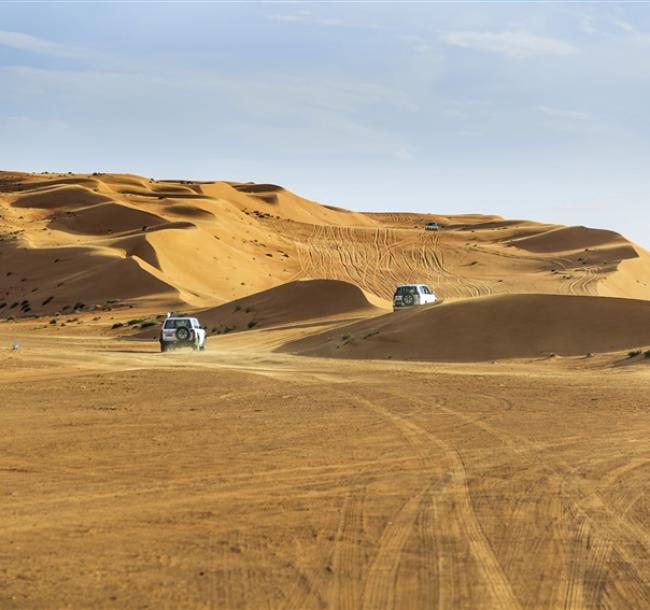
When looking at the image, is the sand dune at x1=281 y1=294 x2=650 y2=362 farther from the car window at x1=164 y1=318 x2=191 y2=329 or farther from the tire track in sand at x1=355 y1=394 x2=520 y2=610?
the tire track in sand at x1=355 y1=394 x2=520 y2=610

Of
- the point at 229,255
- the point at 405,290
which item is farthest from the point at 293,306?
the point at 229,255

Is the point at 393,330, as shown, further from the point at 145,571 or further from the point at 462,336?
the point at 145,571

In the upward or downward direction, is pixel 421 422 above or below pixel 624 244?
below

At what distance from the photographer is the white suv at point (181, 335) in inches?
1489

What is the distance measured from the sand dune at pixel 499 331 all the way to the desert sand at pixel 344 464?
0.12 meters

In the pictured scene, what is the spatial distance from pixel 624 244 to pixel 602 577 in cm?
9677

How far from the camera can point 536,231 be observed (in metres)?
123

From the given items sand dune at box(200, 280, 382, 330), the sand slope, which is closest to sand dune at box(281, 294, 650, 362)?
sand dune at box(200, 280, 382, 330)

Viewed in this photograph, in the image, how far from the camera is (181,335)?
124 ft

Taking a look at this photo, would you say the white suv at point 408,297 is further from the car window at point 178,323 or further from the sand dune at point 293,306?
the car window at point 178,323

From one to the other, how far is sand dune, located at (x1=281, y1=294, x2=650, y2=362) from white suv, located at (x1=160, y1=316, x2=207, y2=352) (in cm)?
340

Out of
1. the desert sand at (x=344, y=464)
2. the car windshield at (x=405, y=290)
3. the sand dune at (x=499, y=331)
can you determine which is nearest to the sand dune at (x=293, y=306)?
the car windshield at (x=405, y=290)

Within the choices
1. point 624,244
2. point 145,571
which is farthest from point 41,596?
point 624,244

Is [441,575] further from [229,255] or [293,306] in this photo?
[229,255]
